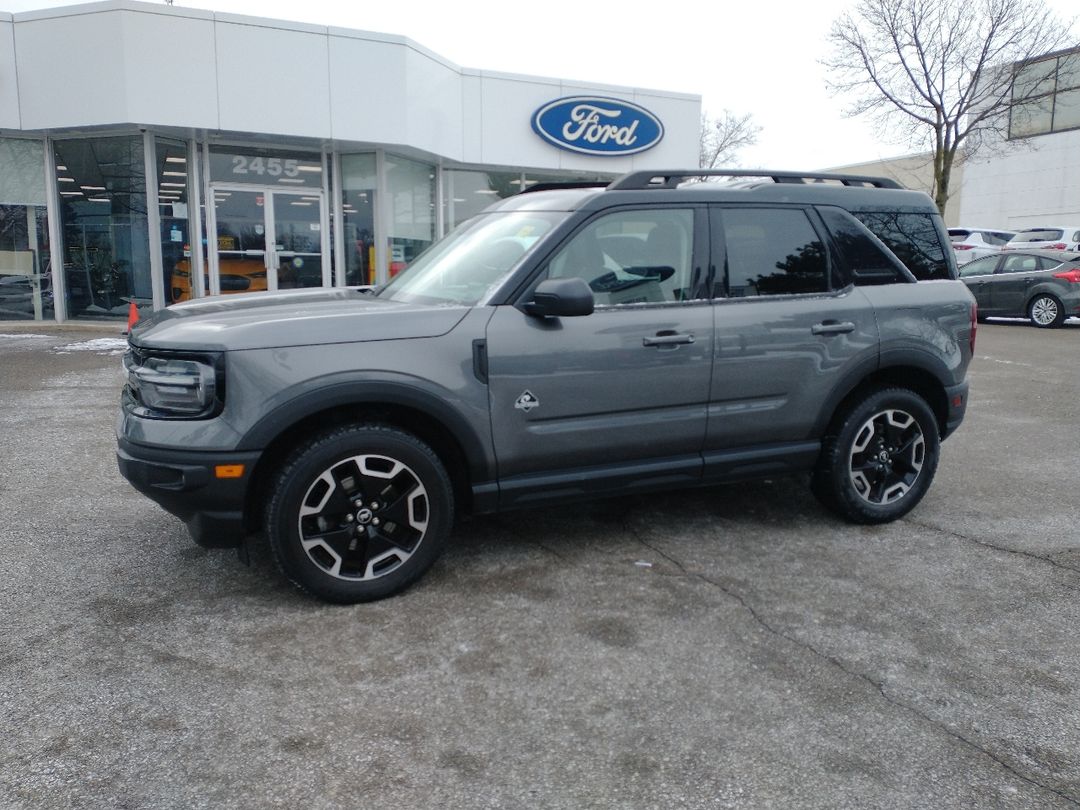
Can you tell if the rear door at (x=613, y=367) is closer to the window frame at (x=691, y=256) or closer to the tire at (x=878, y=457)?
the window frame at (x=691, y=256)

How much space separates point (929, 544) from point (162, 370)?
12.6ft

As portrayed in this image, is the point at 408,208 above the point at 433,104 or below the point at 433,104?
below

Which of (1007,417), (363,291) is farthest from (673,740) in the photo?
(1007,417)

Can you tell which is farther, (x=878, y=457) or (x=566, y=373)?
(x=878, y=457)

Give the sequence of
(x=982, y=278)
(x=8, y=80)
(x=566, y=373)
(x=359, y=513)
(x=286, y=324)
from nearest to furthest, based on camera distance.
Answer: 1. (x=286, y=324)
2. (x=359, y=513)
3. (x=566, y=373)
4. (x=8, y=80)
5. (x=982, y=278)

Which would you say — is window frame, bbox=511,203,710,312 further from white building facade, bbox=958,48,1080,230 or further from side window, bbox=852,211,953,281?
white building facade, bbox=958,48,1080,230

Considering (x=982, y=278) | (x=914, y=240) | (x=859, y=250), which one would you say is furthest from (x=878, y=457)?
(x=982, y=278)

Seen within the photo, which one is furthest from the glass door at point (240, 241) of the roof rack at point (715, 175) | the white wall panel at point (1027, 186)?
the white wall panel at point (1027, 186)

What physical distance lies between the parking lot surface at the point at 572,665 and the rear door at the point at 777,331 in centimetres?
63

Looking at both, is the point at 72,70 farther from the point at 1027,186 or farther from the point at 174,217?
the point at 1027,186

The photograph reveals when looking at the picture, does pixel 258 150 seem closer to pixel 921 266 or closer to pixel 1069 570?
pixel 921 266

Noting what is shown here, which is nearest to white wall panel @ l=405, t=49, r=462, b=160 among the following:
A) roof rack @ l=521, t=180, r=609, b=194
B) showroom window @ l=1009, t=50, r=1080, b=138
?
roof rack @ l=521, t=180, r=609, b=194

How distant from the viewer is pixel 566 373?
4035 mm

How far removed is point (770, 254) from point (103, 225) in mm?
14495
